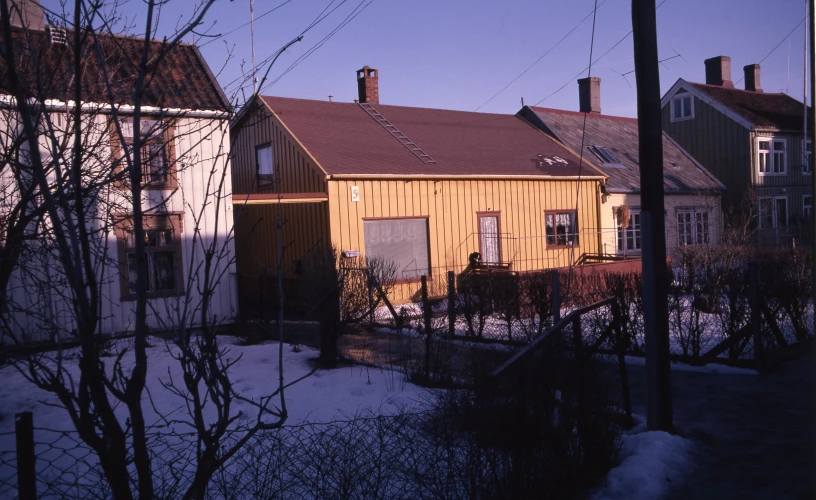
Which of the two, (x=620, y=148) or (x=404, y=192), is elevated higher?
(x=620, y=148)

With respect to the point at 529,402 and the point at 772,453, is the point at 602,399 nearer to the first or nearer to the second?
the point at 529,402

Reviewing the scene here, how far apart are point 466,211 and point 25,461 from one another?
667 inches

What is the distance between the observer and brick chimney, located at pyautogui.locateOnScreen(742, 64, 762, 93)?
33875 mm

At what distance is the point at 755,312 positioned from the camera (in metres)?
8.42

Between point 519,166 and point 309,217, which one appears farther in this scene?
A: point 519,166

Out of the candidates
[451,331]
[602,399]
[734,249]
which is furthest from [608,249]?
[602,399]

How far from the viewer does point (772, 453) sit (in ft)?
17.9

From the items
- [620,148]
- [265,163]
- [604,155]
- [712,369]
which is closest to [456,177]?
[265,163]

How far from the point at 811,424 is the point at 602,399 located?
95.3 inches

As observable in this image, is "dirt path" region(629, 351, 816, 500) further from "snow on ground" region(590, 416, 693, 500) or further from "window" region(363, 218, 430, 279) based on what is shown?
"window" region(363, 218, 430, 279)

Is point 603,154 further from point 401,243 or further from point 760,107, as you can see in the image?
point 401,243

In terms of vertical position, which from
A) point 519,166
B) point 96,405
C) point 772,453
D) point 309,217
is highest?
point 519,166

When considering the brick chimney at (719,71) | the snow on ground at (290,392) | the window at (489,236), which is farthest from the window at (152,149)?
the brick chimney at (719,71)

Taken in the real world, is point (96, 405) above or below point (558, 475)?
above
